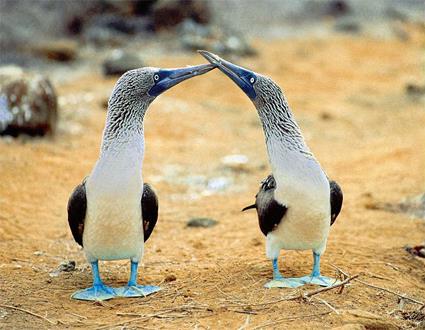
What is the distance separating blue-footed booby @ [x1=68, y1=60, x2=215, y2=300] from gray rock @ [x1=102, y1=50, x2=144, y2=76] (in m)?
11.2

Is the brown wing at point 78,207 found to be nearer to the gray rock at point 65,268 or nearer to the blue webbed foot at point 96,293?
the blue webbed foot at point 96,293

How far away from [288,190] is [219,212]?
359 centimetres

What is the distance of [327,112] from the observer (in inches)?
592

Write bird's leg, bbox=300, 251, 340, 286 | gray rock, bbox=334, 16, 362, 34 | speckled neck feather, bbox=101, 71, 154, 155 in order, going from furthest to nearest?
1. gray rock, bbox=334, 16, 362, 34
2. bird's leg, bbox=300, 251, 340, 286
3. speckled neck feather, bbox=101, 71, 154, 155

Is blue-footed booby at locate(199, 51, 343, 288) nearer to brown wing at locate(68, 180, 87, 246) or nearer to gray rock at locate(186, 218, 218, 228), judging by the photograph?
brown wing at locate(68, 180, 87, 246)

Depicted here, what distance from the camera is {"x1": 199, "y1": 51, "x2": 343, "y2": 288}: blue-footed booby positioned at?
Result: 520cm

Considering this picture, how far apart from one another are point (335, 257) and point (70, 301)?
239 cm

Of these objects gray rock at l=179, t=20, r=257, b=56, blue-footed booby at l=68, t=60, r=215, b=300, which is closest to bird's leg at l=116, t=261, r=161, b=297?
blue-footed booby at l=68, t=60, r=215, b=300

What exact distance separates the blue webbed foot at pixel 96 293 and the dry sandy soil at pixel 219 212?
0.08 m

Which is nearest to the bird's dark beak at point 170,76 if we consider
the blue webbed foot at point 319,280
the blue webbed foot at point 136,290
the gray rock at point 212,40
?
the blue webbed foot at point 136,290

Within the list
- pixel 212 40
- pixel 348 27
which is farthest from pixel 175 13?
pixel 348 27

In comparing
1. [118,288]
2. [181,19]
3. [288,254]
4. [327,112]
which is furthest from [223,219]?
[181,19]

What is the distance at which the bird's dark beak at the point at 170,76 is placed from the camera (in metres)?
5.36

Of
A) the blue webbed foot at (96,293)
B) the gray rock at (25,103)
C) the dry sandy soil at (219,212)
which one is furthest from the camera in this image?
the gray rock at (25,103)
